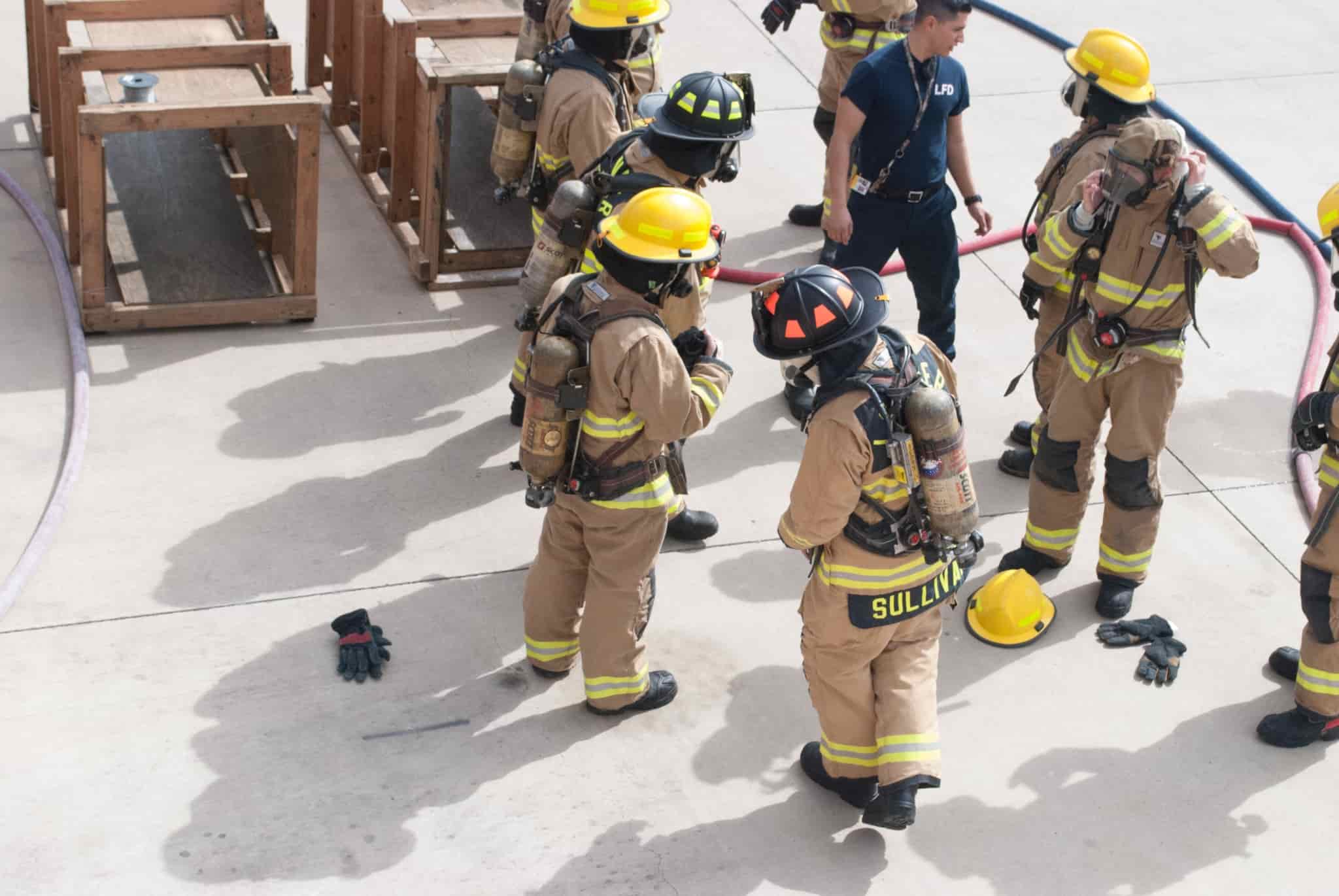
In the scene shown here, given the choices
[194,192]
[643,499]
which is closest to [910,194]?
[643,499]

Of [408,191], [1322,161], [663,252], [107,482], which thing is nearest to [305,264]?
[408,191]

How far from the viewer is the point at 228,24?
8.65m

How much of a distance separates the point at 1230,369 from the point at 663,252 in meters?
4.13

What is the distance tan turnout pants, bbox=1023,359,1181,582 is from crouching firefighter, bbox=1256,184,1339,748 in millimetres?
567

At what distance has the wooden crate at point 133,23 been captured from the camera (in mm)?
8070

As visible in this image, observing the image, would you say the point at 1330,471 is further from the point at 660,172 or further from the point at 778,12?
the point at 778,12

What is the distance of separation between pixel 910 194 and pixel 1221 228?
1.75 m

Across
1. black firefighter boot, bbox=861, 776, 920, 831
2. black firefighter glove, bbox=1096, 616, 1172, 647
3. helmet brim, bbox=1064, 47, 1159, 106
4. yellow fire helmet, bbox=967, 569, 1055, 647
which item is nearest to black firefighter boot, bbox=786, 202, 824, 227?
helmet brim, bbox=1064, 47, 1159, 106

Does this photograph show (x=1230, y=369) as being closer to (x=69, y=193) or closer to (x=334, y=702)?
(x=334, y=702)

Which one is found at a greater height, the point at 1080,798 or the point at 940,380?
the point at 940,380

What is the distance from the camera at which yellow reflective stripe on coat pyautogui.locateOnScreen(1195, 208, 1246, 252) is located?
5.31 m

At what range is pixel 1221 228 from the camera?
5312mm

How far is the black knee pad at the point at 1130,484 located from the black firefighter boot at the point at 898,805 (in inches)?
66.7

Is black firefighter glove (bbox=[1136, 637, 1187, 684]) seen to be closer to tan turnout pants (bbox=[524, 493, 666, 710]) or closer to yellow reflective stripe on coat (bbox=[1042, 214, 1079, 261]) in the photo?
yellow reflective stripe on coat (bbox=[1042, 214, 1079, 261])
